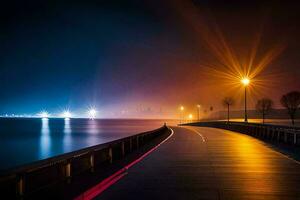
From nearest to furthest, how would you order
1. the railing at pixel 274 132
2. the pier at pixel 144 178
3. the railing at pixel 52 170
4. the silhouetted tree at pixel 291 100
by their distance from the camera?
the railing at pixel 52 170, the pier at pixel 144 178, the railing at pixel 274 132, the silhouetted tree at pixel 291 100

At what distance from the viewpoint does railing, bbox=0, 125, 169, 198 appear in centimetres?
789

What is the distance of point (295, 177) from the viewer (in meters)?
12.6

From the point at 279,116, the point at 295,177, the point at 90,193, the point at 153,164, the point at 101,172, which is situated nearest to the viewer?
the point at 90,193

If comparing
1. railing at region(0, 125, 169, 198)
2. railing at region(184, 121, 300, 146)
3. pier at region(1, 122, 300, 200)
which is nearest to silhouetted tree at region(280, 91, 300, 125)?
railing at region(184, 121, 300, 146)

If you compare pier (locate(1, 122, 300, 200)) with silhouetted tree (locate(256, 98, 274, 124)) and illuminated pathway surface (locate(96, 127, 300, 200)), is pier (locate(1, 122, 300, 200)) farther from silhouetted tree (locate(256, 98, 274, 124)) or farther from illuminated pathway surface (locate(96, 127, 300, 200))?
silhouetted tree (locate(256, 98, 274, 124))

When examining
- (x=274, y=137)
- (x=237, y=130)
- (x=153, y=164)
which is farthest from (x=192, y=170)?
(x=237, y=130)

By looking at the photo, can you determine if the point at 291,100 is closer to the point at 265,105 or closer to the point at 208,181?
the point at 265,105

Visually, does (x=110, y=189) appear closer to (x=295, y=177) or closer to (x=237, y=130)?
(x=295, y=177)

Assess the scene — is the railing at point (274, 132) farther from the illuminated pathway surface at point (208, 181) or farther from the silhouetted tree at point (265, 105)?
the silhouetted tree at point (265, 105)

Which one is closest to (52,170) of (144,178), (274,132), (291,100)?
(144,178)

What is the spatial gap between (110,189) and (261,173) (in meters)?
5.99

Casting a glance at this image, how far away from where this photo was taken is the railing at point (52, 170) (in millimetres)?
7895

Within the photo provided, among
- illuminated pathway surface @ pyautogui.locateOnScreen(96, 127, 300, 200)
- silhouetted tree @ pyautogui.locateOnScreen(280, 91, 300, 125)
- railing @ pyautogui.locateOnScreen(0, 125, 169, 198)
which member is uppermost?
silhouetted tree @ pyautogui.locateOnScreen(280, 91, 300, 125)

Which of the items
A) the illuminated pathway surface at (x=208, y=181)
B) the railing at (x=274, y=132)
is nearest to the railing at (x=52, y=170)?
the illuminated pathway surface at (x=208, y=181)
